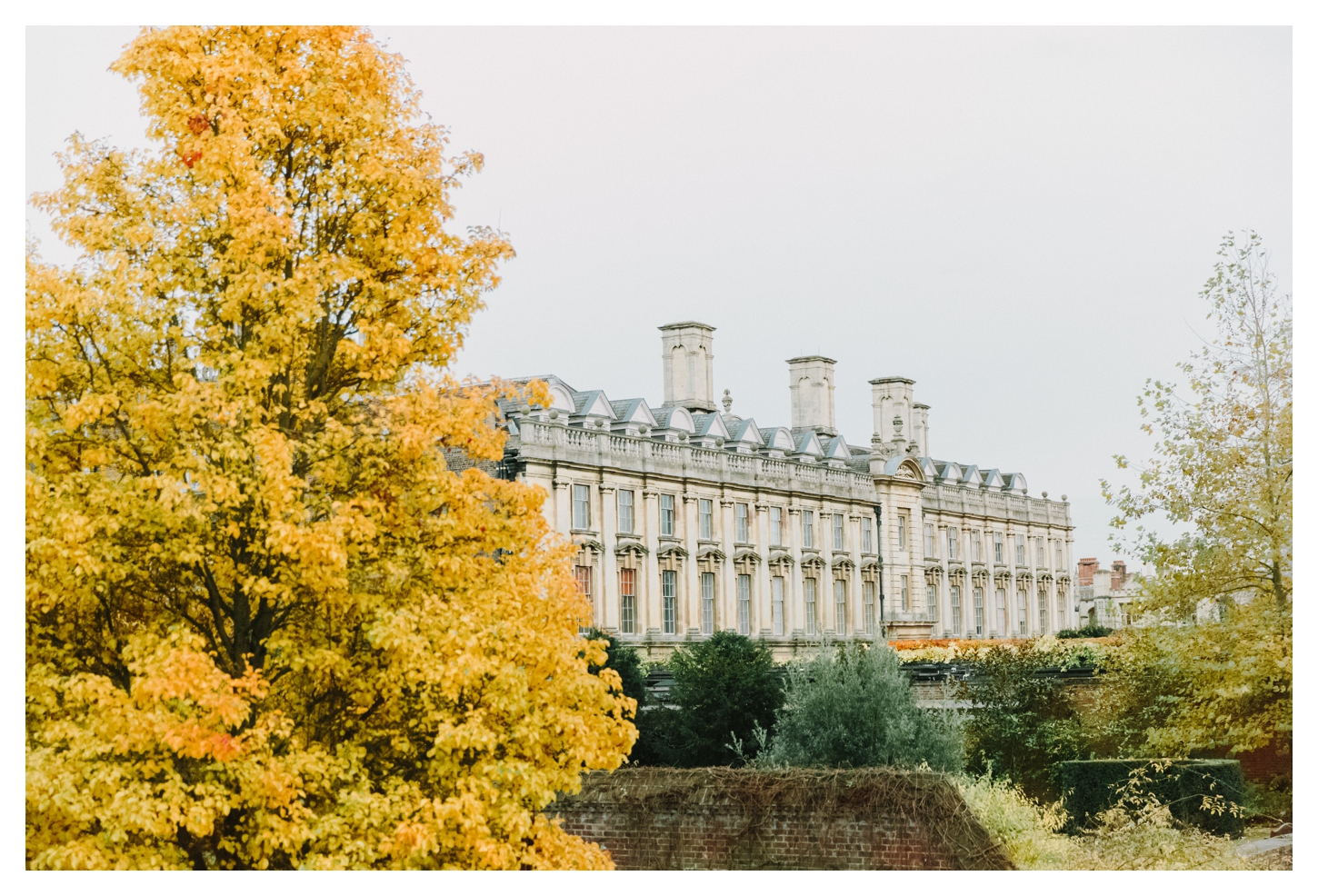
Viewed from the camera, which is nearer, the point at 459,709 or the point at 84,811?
the point at 84,811

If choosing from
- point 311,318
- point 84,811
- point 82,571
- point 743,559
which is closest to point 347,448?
point 311,318

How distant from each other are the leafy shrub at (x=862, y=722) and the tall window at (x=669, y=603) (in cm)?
1975

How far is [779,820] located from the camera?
1750 cm

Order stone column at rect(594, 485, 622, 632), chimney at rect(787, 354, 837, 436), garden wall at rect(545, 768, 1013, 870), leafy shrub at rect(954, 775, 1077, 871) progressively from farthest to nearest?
1. chimney at rect(787, 354, 837, 436)
2. stone column at rect(594, 485, 622, 632)
3. leafy shrub at rect(954, 775, 1077, 871)
4. garden wall at rect(545, 768, 1013, 870)

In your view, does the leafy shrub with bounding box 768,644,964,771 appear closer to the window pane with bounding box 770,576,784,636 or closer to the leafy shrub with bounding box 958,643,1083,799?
the leafy shrub with bounding box 958,643,1083,799

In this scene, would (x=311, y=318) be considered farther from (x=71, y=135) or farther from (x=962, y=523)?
(x=962, y=523)

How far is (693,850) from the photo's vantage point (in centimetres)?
1778

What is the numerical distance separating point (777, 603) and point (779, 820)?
3077 cm

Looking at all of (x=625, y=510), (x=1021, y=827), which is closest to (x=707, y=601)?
(x=625, y=510)

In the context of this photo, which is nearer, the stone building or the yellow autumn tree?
the yellow autumn tree

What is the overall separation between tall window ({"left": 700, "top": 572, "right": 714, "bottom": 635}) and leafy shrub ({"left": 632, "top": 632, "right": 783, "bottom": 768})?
16.8m

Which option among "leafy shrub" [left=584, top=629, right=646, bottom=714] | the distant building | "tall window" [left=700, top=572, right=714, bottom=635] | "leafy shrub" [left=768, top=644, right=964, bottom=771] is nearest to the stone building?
"tall window" [left=700, top=572, right=714, bottom=635]

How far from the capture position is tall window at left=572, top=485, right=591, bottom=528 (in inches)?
1561

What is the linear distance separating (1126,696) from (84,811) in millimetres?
18749
